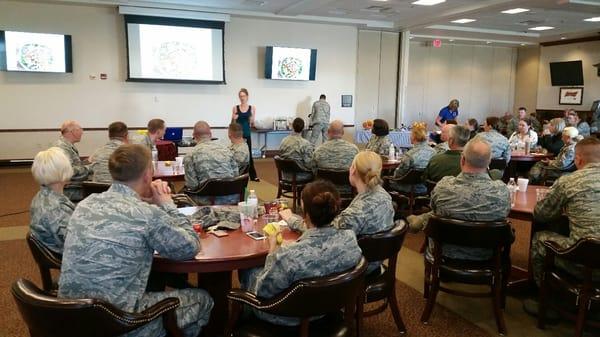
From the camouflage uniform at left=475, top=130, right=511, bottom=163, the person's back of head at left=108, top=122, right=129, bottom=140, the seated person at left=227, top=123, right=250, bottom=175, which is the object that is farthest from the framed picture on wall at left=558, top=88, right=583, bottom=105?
the person's back of head at left=108, top=122, right=129, bottom=140

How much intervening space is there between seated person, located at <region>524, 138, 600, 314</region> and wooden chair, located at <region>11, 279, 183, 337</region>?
8.30 ft

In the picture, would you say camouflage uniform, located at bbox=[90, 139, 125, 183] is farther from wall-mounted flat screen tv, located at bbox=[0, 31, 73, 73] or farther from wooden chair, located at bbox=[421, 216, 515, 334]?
wall-mounted flat screen tv, located at bbox=[0, 31, 73, 73]

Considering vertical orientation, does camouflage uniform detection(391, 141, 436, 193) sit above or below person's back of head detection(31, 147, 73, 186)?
below

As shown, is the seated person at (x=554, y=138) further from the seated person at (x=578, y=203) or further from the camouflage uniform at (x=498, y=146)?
the seated person at (x=578, y=203)

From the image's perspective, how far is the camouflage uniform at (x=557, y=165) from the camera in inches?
225

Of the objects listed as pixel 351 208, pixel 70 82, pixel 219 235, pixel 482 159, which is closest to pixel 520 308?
pixel 482 159

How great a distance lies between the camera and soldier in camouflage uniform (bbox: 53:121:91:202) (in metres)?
4.54

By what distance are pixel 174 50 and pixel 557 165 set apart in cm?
747

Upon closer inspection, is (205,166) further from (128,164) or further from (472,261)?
(472,261)

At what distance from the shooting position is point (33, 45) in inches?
351

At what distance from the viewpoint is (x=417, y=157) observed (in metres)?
5.18

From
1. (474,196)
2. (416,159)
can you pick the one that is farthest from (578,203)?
(416,159)

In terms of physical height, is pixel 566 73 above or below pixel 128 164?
above

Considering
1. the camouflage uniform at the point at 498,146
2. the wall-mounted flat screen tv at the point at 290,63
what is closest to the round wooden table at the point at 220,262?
the camouflage uniform at the point at 498,146
